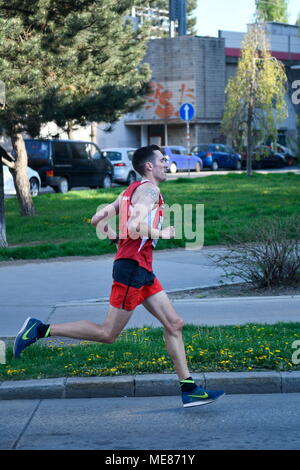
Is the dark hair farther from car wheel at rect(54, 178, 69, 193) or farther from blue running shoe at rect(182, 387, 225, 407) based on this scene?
car wheel at rect(54, 178, 69, 193)

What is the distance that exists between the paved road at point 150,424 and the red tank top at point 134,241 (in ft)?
3.45

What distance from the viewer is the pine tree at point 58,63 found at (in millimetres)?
15633

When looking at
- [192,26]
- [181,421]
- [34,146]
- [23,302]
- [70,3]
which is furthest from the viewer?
[192,26]

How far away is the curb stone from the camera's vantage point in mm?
6543

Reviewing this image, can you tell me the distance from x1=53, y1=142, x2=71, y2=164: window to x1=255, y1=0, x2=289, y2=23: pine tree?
2641 inches

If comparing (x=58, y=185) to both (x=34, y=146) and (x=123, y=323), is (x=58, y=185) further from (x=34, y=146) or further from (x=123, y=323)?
(x=123, y=323)

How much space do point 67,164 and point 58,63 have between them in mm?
13039

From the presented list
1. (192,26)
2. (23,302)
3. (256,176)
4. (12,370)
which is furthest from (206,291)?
(192,26)

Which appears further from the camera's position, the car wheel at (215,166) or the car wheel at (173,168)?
the car wheel at (215,166)

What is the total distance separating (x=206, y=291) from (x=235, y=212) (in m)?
9.32

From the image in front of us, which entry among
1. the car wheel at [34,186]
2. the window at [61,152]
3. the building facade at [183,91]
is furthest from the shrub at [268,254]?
the building facade at [183,91]

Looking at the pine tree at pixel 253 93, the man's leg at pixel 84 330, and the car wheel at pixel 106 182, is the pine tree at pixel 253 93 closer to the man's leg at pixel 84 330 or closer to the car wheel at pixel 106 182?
the car wheel at pixel 106 182

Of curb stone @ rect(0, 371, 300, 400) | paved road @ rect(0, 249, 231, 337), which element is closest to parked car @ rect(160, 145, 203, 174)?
paved road @ rect(0, 249, 231, 337)

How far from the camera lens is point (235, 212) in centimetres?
2003
